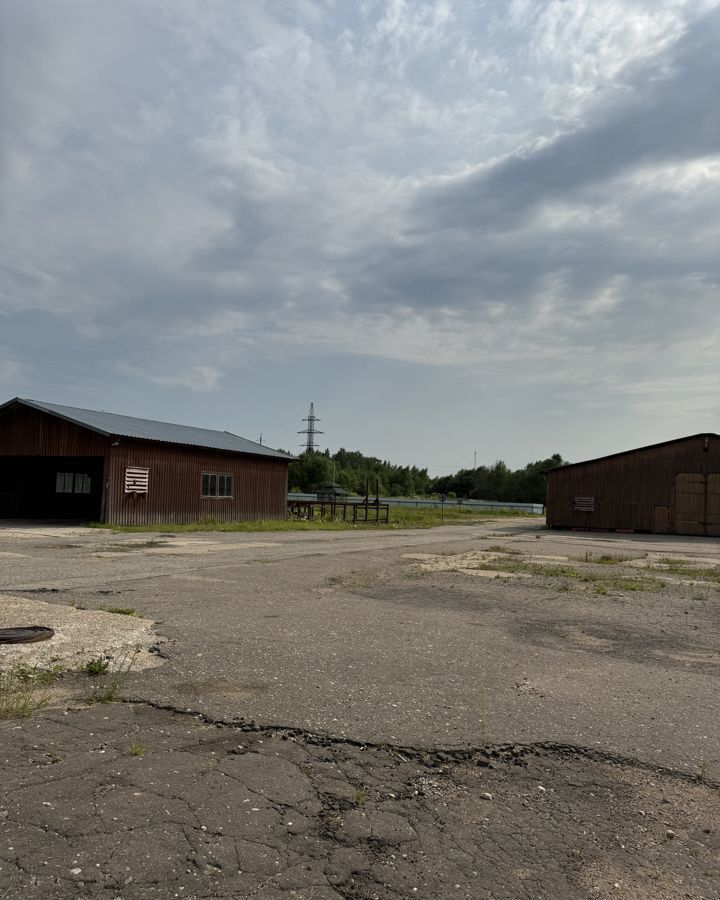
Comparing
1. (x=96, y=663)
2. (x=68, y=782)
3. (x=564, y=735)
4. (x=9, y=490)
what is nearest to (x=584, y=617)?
(x=564, y=735)

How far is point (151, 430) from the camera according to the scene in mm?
30781

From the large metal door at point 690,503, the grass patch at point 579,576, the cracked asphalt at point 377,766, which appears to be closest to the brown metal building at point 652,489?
the large metal door at point 690,503

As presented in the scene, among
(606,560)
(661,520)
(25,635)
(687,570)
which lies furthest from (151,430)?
(661,520)

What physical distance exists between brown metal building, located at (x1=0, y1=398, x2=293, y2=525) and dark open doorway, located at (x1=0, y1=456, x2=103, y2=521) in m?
0.05

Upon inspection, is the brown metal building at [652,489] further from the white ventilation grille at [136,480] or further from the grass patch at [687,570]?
the white ventilation grille at [136,480]

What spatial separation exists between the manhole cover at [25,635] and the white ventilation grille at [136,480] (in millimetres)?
20540

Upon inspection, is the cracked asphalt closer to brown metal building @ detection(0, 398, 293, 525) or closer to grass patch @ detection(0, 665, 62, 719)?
grass patch @ detection(0, 665, 62, 719)

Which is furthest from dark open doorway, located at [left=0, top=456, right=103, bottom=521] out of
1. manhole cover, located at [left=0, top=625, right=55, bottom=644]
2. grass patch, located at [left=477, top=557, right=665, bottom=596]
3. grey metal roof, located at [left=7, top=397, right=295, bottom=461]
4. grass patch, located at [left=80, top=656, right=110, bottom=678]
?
grass patch, located at [left=80, top=656, right=110, bottom=678]

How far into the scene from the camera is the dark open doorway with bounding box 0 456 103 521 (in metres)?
32.2

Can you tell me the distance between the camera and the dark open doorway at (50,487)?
32.2 meters

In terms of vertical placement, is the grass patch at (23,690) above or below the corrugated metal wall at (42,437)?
below

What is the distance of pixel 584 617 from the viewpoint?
9953 mm

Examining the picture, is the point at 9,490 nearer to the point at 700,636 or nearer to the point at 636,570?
the point at 636,570

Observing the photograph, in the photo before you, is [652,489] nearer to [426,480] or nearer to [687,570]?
[687,570]
